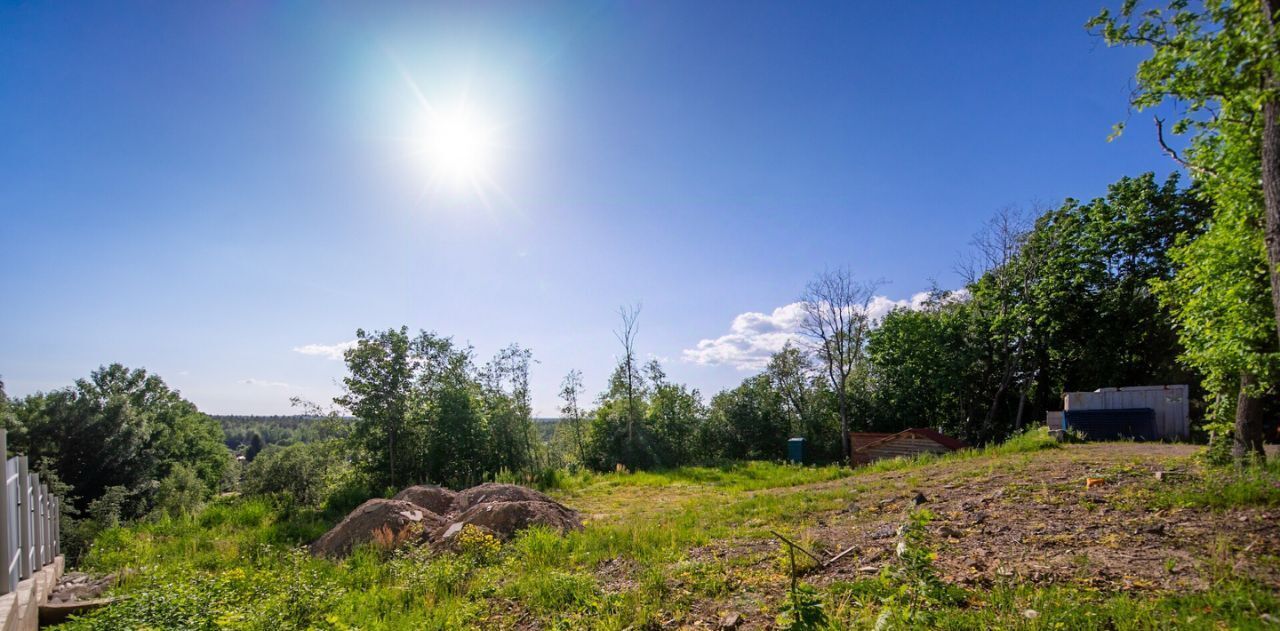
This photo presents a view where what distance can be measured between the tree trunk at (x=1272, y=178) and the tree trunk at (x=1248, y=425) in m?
2.47

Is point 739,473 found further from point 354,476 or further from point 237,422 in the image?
point 237,422

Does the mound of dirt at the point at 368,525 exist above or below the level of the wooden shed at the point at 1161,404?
below

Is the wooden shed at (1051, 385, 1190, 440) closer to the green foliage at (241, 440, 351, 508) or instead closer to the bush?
the green foliage at (241, 440, 351, 508)

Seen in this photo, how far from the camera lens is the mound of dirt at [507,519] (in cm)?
751

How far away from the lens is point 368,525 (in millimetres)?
7930

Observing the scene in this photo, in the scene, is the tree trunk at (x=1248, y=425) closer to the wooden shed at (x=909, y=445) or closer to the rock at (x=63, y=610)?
the wooden shed at (x=909, y=445)

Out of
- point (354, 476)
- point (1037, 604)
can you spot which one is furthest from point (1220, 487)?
point (354, 476)

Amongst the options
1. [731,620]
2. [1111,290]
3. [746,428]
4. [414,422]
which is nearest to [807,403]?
[746,428]

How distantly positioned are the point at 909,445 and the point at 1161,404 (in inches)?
244

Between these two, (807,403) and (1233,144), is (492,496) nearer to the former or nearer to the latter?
(1233,144)

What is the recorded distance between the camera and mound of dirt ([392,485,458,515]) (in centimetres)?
1017

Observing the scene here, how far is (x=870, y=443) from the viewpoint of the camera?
18.3 m

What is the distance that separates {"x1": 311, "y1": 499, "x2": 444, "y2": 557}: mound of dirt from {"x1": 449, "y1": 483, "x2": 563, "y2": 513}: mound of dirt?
95 cm

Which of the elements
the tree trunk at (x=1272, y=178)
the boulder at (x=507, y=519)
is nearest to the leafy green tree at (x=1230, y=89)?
the tree trunk at (x=1272, y=178)
